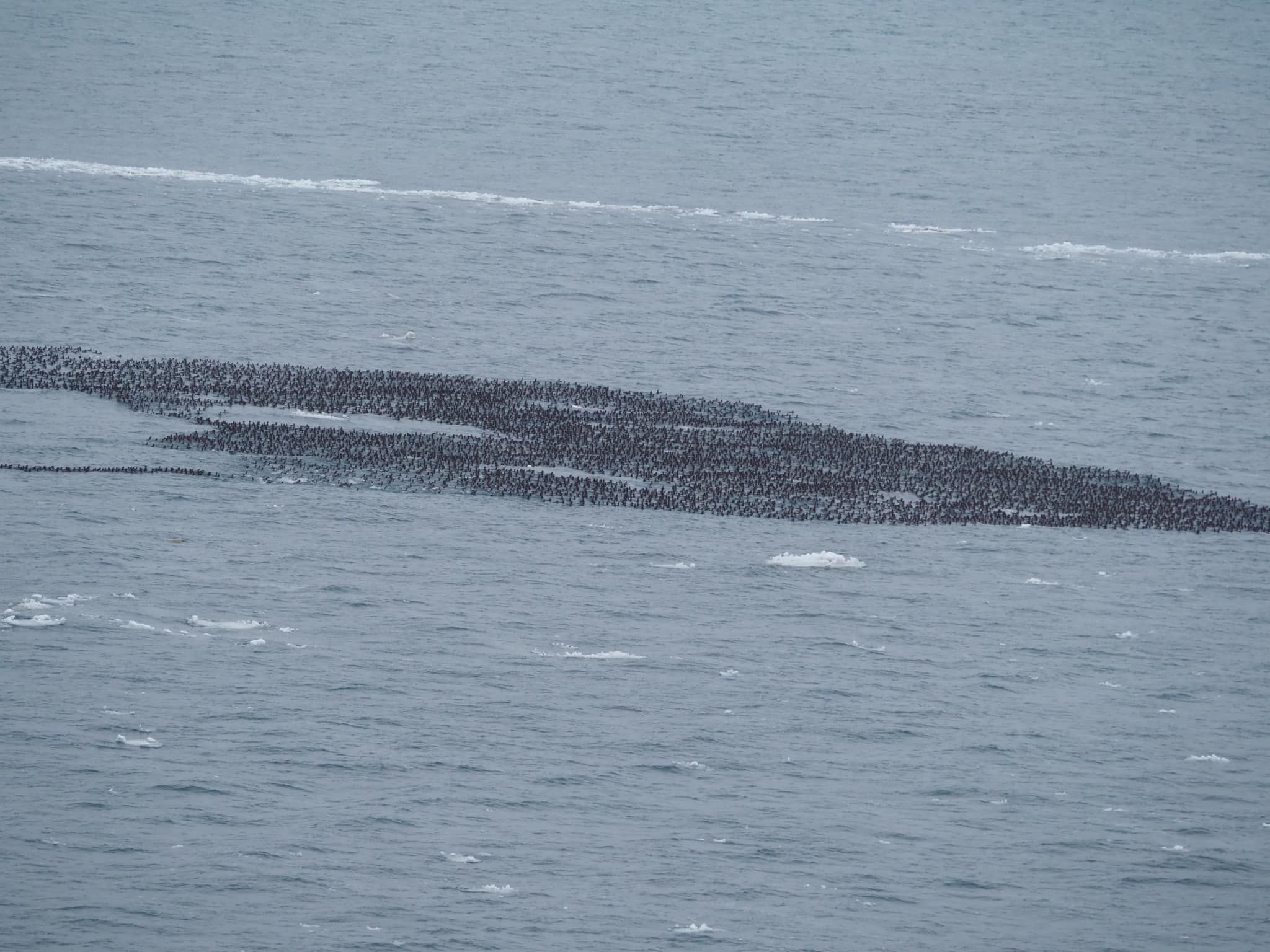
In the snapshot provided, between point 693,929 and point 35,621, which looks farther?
point 35,621

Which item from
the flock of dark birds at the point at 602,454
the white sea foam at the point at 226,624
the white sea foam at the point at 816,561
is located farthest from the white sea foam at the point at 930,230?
the white sea foam at the point at 226,624

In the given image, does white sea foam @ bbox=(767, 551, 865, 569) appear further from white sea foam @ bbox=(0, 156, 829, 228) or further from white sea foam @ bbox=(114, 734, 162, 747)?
white sea foam @ bbox=(0, 156, 829, 228)

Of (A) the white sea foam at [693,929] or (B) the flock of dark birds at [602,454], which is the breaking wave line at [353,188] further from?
(A) the white sea foam at [693,929]

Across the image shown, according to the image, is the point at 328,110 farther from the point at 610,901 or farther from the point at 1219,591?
the point at 610,901

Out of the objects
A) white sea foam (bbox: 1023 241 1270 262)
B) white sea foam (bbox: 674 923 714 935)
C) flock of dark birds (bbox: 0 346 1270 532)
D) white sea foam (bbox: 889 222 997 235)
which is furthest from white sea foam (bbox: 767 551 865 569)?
white sea foam (bbox: 889 222 997 235)

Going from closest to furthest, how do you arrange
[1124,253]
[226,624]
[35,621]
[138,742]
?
[138,742], [35,621], [226,624], [1124,253]

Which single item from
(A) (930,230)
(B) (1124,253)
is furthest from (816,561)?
(A) (930,230)

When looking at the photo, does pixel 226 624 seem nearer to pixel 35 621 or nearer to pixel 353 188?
pixel 35 621

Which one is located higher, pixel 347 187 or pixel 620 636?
pixel 347 187
